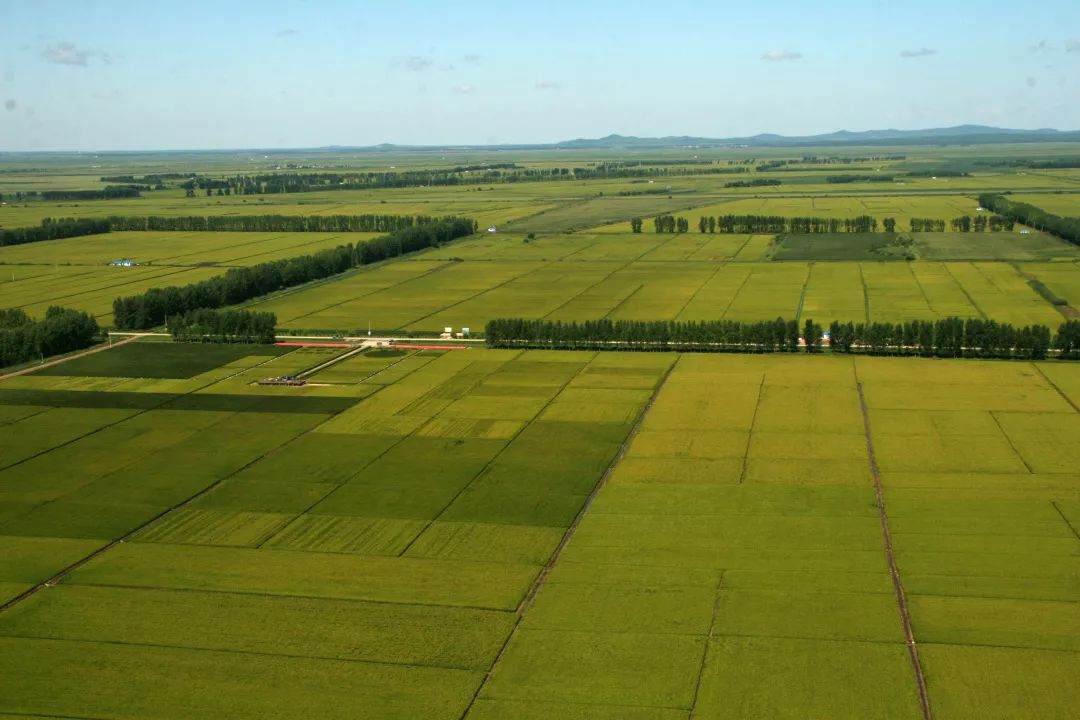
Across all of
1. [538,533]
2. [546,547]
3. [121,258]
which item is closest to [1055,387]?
[538,533]

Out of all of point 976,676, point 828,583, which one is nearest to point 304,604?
point 828,583

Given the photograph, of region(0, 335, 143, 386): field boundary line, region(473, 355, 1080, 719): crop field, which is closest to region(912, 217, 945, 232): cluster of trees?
region(473, 355, 1080, 719): crop field

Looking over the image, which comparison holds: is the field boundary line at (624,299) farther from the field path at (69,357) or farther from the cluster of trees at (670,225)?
the cluster of trees at (670,225)

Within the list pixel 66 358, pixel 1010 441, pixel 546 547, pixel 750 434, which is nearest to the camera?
pixel 546 547

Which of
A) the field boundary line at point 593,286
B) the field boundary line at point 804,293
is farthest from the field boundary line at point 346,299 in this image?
the field boundary line at point 804,293

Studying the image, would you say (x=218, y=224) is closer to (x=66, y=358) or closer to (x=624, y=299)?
(x=624, y=299)

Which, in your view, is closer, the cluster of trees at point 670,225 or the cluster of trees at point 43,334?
→ the cluster of trees at point 43,334

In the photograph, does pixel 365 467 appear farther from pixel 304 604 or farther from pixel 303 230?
pixel 303 230
